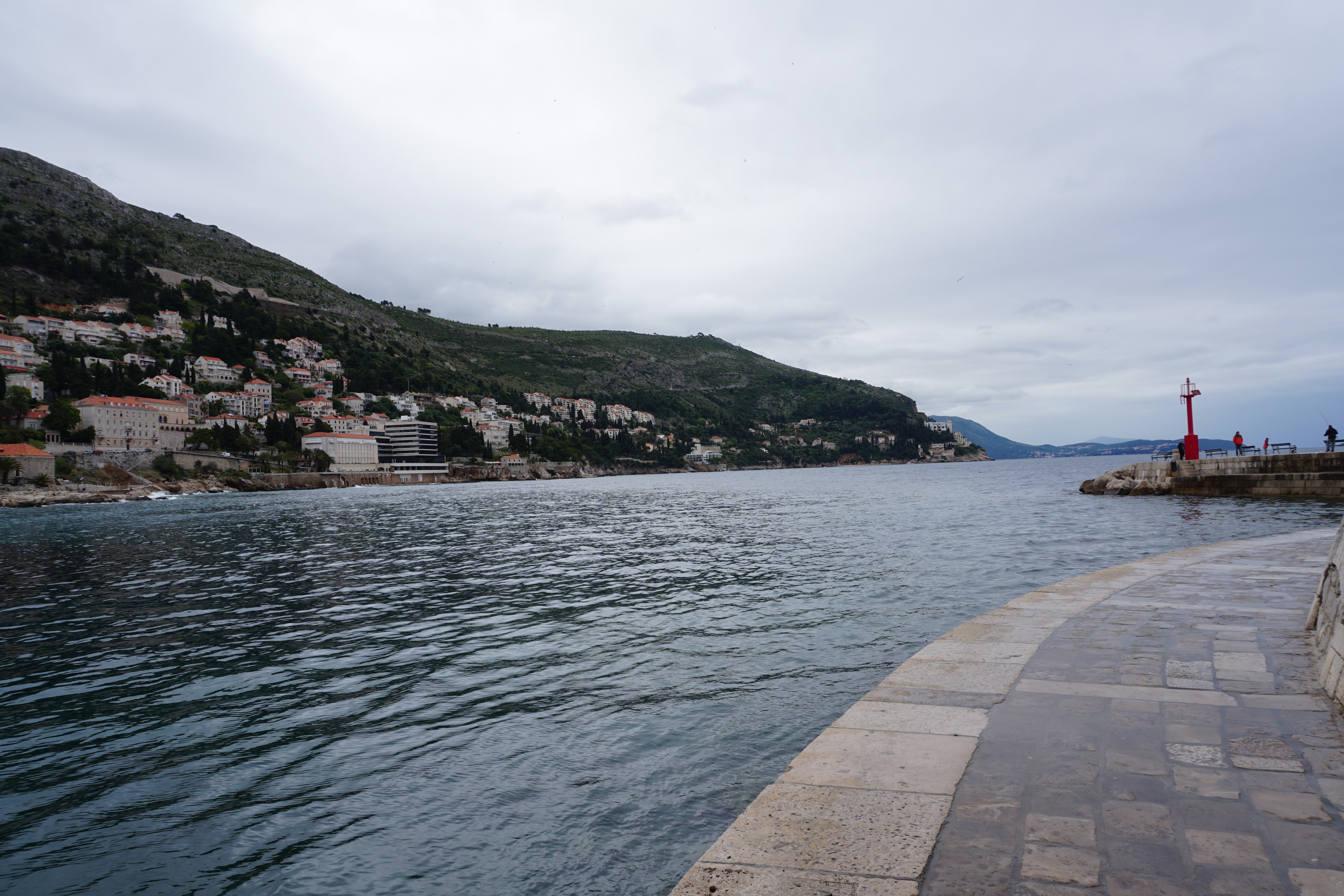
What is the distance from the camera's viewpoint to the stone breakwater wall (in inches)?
1316

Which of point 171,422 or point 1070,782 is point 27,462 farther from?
point 1070,782

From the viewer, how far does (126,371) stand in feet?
363

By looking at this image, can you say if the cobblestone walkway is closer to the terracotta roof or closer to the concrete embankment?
the concrete embankment

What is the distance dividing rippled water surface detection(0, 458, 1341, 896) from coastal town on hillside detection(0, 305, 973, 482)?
249ft

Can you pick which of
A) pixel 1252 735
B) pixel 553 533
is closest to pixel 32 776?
pixel 1252 735

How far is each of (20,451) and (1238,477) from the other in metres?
101

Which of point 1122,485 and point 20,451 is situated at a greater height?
point 20,451

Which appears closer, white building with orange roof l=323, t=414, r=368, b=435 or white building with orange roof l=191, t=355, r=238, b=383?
white building with orange roof l=323, t=414, r=368, b=435

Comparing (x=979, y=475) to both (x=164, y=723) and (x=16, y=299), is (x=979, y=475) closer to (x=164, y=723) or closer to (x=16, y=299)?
(x=164, y=723)

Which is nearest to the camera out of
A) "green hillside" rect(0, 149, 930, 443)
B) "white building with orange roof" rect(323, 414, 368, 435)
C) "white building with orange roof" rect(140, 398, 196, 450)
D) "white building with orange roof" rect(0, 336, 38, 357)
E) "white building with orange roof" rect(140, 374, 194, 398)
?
"white building with orange roof" rect(0, 336, 38, 357)

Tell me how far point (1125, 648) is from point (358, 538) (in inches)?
1090

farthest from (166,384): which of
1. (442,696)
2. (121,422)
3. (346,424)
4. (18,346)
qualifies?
(442,696)

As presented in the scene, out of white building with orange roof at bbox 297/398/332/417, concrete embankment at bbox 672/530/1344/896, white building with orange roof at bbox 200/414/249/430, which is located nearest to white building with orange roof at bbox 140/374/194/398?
white building with orange roof at bbox 200/414/249/430

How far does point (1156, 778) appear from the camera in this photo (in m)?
3.74
